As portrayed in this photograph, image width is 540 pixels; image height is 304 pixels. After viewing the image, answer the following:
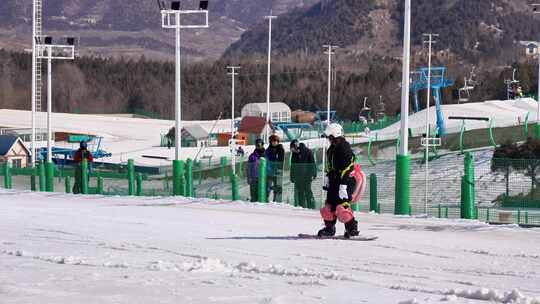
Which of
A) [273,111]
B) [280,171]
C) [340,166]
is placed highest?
[273,111]

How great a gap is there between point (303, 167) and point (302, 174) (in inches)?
9.3

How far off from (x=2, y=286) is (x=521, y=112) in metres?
65.5

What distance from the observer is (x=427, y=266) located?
13.1 meters

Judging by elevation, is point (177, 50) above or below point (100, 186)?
above

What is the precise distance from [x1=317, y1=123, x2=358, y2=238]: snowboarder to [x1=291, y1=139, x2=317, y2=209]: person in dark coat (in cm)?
829

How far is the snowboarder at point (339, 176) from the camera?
15141mm

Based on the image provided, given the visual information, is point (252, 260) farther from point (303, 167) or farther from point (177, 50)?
point (177, 50)

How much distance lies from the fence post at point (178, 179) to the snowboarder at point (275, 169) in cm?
371

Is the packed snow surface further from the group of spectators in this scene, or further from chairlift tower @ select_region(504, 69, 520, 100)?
chairlift tower @ select_region(504, 69, 520, 100)

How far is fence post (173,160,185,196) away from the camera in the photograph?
2819cm

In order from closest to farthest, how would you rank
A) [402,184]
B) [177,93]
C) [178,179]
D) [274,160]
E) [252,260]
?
1. [252,260]
2. [402,184]
3. [274,160]
4. [178,179]
5. [177,93]

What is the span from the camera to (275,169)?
2470cm

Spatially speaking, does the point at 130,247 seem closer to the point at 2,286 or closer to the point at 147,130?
the point at 2,286

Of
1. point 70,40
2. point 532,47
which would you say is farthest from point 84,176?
point 532,47
